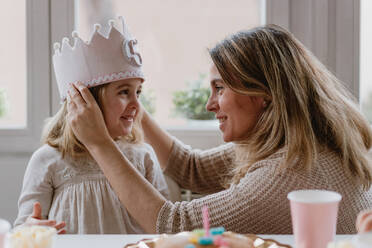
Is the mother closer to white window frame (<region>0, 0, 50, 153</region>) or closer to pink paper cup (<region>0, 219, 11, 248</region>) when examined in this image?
pink paper cup (<region>0, 219, 11, 248</region>)

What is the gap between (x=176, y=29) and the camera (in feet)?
6.63

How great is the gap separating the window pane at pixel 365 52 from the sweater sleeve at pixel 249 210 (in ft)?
3.10

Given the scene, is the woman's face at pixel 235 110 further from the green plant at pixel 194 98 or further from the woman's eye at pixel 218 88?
the green plant at pixel 194 98

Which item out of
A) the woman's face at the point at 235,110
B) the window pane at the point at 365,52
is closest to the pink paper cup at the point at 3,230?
the woman's face at the point at 235,110

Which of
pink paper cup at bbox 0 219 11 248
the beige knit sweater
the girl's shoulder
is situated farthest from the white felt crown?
pink paper cup at bbox 0 219 11 248

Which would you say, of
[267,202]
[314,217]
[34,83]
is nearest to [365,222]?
[314,217]

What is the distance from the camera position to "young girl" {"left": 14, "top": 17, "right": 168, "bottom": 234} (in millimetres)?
1444

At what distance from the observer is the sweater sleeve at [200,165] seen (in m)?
1.72

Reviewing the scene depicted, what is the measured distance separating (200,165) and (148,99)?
0.47 meters

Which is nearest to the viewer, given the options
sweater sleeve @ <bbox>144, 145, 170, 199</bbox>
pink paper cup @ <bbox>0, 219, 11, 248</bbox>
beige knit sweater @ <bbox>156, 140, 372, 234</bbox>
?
pink paper cup @ <bbox>0, 219, 11, 248</bbox>

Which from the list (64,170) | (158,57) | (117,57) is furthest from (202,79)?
(64,170)

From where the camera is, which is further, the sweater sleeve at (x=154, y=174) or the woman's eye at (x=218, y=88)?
the sweater sleeve at (x=154, y=174)

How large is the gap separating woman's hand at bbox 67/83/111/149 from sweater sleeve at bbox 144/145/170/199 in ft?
1.12

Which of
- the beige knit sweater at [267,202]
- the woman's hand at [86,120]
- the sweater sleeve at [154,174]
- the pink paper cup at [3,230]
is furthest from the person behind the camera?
the sweater sleeve at [154,174]
